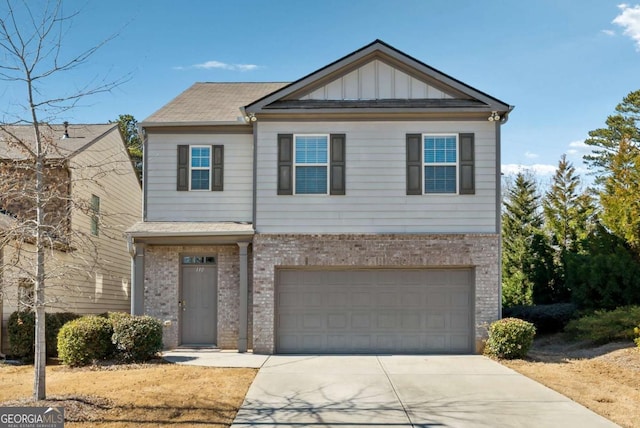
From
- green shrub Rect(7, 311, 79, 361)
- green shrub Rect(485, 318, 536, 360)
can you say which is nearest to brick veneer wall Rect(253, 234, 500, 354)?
green shrub Rect(485, 318, 536, 360)

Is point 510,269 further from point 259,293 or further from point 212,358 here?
point 212,358

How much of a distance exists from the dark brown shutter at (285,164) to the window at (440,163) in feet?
10.4

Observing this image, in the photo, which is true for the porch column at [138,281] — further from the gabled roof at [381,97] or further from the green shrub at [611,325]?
the green shrub at [611,325]

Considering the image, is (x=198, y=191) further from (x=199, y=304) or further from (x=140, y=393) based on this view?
(x=140, y=393)

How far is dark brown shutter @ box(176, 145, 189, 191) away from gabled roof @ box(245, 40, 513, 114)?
7.15 ft

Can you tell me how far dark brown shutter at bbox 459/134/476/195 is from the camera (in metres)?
14.5

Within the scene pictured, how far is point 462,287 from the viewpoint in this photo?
14703 millimetres

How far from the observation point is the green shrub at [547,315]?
693 inches

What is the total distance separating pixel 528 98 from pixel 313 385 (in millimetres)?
15117

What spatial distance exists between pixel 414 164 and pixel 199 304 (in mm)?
6265

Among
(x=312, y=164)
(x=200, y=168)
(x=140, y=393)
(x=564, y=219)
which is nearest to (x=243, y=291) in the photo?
(x=200, y=168)

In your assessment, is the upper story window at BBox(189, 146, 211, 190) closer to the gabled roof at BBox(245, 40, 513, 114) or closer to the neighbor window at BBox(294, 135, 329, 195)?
the gabled roof at BBox(245, 40, 513, 114)

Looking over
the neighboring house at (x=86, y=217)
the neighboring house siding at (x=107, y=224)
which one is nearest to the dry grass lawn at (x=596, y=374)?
the neighboring house at (x=86, y=217)

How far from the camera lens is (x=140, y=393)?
31.7 feet
